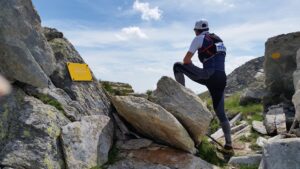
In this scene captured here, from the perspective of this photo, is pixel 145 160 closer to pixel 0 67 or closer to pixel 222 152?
pixel 222 152

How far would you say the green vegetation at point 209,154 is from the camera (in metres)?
10.5

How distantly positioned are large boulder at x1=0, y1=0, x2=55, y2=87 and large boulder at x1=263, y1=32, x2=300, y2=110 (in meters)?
11.4

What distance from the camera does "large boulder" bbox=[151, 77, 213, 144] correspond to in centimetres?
1017

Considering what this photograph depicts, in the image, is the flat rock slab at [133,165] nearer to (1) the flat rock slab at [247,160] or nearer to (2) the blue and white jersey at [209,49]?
(1) the flat rock slab at [247,160]

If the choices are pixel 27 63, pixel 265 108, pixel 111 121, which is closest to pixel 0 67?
pixel 27 63

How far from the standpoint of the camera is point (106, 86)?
1227 cm

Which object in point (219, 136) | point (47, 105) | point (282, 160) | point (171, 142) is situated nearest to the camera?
point (282, 160)

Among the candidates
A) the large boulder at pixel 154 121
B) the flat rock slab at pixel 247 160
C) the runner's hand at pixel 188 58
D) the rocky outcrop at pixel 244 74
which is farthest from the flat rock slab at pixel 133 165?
the rocky outcrop at pixel 244 74

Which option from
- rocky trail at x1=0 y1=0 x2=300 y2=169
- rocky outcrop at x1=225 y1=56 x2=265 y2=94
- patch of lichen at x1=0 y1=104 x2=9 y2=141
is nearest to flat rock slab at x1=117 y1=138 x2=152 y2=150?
rocky trail at x1=0 y1=0 x2=300 y2=169

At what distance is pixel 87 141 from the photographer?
357 inches

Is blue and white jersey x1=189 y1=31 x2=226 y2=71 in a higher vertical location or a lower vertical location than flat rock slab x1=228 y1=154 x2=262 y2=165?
higher

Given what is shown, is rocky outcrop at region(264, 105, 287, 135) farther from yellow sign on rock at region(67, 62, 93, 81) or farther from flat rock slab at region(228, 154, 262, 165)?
yellow sign on rock at region(67, 62, 93, 81)

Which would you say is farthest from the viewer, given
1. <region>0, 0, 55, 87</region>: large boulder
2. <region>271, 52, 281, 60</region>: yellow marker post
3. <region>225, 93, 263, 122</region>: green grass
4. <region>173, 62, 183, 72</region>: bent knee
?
<region>271, 52, 281, 60</region>: yellow marker post

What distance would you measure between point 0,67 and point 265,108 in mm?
12038
